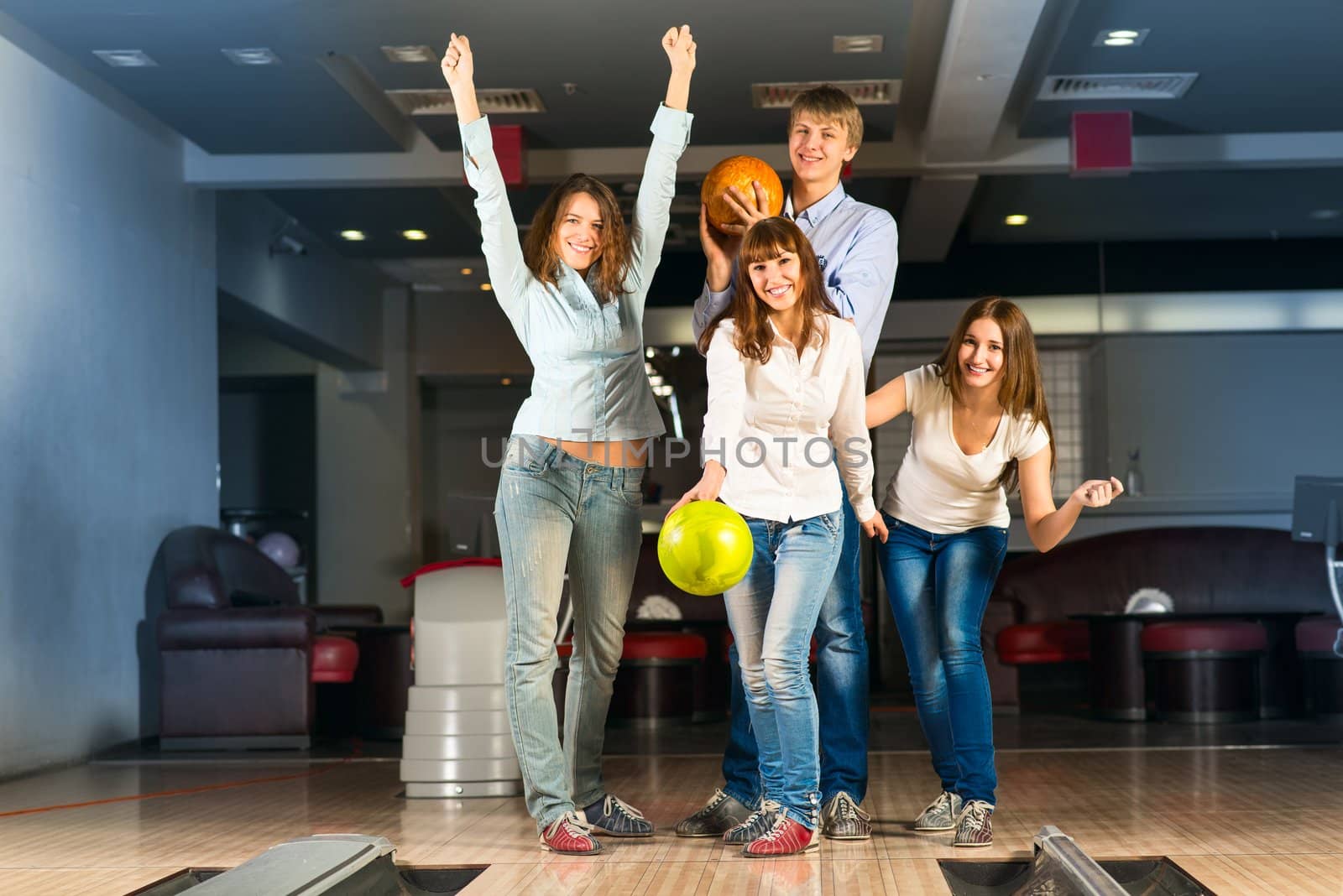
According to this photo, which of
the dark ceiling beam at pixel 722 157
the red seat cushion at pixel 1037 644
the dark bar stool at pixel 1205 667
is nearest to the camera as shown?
the dark bar stool at pixel 1205 667

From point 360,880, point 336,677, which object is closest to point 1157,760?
point 360,880

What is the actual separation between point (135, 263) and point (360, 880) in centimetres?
445

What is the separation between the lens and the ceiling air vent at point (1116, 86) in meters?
6.17

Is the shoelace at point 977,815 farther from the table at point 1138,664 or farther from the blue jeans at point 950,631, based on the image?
the table at point 1138,664

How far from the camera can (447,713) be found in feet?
14.1

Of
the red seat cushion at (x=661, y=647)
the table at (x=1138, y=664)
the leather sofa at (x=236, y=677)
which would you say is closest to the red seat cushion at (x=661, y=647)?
the red seat cushion at (x=661, y=647)

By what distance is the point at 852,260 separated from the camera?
134 inches

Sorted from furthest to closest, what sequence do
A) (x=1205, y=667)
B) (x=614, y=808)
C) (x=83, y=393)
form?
(x=1205, y=667) < (x=83, y=393) < (x=614, y=808)

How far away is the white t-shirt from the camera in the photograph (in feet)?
10.9

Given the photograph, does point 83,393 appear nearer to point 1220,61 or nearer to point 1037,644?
point 1037,644

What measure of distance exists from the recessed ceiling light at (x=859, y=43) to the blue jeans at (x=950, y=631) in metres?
2.84

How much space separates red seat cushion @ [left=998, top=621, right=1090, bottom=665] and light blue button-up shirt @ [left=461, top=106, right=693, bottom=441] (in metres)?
4.56

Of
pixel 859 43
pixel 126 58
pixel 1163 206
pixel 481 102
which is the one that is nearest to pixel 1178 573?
pixel 1163 206

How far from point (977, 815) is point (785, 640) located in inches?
29.7
